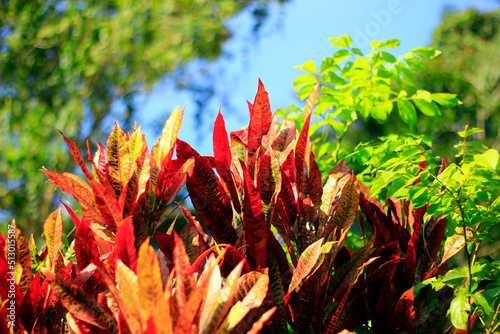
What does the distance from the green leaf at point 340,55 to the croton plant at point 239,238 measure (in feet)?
2.74

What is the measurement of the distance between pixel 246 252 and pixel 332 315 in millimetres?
274

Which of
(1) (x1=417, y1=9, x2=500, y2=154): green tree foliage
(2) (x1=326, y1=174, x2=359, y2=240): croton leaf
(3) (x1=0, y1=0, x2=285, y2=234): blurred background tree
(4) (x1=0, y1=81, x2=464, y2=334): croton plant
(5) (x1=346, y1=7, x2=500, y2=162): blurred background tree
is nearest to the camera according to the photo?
(4) (x1=0, y1=81, x2=464, y2=334): croton plant

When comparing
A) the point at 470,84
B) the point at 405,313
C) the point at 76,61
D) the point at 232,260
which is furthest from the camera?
the point at 470,84

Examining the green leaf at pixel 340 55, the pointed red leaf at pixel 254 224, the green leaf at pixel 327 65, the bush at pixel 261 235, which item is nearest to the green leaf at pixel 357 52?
the green leaf at pixel 340 55

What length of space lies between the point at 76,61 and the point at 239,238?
837 centimetres

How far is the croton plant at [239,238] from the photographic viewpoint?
95 centimetres

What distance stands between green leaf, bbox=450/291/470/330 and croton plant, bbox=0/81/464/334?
0.11 metres

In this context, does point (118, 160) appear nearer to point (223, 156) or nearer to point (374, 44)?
point (223, 156)

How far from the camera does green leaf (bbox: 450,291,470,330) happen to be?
99 cm

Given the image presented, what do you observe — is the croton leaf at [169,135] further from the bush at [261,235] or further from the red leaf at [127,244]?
the red leaf at [127,244]

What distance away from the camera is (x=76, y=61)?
8156mm

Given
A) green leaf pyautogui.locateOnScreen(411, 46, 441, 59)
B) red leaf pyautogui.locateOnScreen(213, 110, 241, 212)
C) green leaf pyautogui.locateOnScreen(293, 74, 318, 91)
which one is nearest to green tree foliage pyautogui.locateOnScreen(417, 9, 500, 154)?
green leaf pyautogui.locateOnScreen(411, 46, 441, 59)

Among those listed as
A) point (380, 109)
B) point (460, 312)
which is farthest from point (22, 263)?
point (380, 109)

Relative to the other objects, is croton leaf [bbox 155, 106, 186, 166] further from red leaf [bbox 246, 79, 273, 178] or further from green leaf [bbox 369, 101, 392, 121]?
green leaf [bbox 369, 101, 392, 121]
